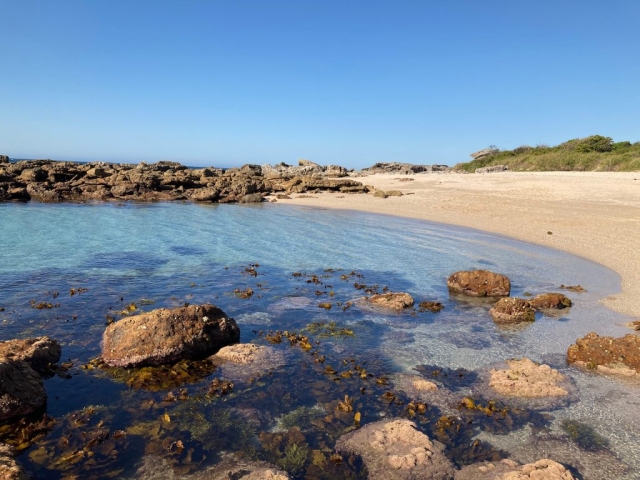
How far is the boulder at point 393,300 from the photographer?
37.9 ft

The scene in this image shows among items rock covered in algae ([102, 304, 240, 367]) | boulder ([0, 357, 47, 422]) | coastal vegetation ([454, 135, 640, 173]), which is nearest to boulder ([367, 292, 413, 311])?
rock covered in algae ([102, 304, 240, 367])

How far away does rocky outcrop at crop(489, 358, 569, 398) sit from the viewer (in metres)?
7.36

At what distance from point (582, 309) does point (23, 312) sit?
45.7 feet

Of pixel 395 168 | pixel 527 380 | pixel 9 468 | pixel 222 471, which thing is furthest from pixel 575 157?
pixel 9 468

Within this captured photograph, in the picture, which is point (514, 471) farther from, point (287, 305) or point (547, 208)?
point (547, 208)

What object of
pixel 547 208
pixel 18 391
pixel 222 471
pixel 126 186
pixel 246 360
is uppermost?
pixel 126 186

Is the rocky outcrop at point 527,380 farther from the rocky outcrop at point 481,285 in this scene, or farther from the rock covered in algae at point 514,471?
the rocky outcrop at point 481,285

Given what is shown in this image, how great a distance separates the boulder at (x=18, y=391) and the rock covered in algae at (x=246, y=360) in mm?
2810

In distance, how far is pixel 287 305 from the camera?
1182cm

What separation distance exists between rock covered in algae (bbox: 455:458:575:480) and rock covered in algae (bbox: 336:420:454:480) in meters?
0.24

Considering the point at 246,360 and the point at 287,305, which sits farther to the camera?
the point at 287,305

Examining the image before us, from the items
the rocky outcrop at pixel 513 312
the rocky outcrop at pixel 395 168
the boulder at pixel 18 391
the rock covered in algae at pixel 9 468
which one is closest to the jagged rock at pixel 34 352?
the boulder at pixel 18 391

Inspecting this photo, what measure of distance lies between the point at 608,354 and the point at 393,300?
4.89 meters

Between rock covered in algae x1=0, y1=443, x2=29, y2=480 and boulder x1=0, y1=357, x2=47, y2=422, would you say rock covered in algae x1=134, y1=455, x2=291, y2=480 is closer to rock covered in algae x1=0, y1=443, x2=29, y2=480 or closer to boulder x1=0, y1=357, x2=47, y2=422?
rock covered in algae x1=0, y1=443, x2=29, y2=480
